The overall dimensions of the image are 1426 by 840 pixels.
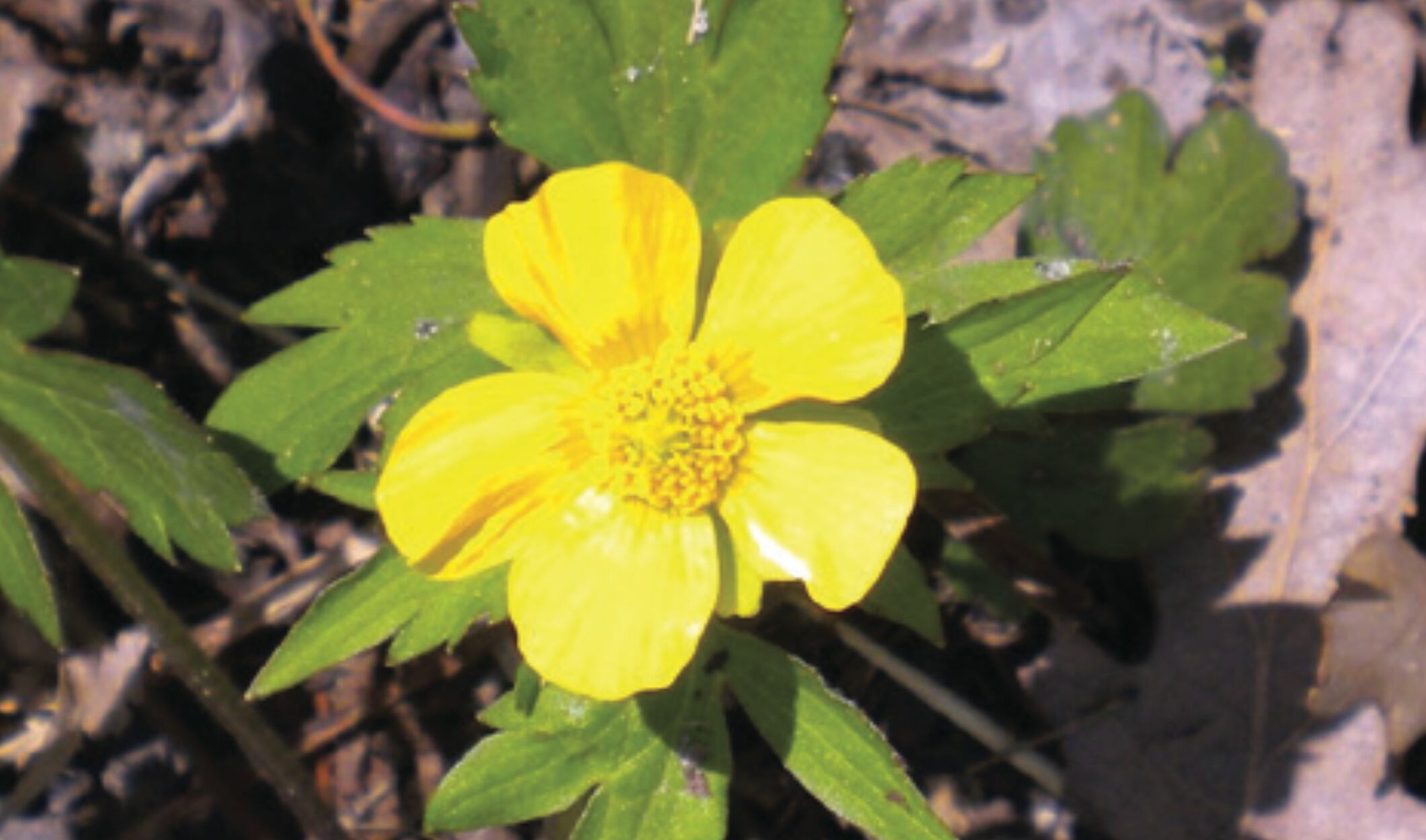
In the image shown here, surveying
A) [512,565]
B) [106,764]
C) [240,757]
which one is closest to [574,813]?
[512,565]

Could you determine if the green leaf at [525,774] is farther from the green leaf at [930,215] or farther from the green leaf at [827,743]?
the green leaf at [930,215]

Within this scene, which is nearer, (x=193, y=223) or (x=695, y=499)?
(x=695, y=499)

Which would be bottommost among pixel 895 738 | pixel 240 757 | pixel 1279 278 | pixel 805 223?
pixel 895 738

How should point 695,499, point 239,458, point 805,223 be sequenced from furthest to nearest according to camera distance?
1. point 239,458
2. point 695,499
3. point 805,223

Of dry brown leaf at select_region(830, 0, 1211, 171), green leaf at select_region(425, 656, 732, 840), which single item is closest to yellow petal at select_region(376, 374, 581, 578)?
green leaf at select_region(425, 656, 732, 840)

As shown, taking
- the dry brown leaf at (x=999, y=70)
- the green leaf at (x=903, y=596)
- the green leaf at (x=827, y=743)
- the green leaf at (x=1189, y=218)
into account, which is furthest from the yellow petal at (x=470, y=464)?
the dry brown leaf at (x=999, y=70)

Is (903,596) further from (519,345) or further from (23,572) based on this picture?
(23,572)

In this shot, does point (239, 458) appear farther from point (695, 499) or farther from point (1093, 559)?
point (1093, 559)
